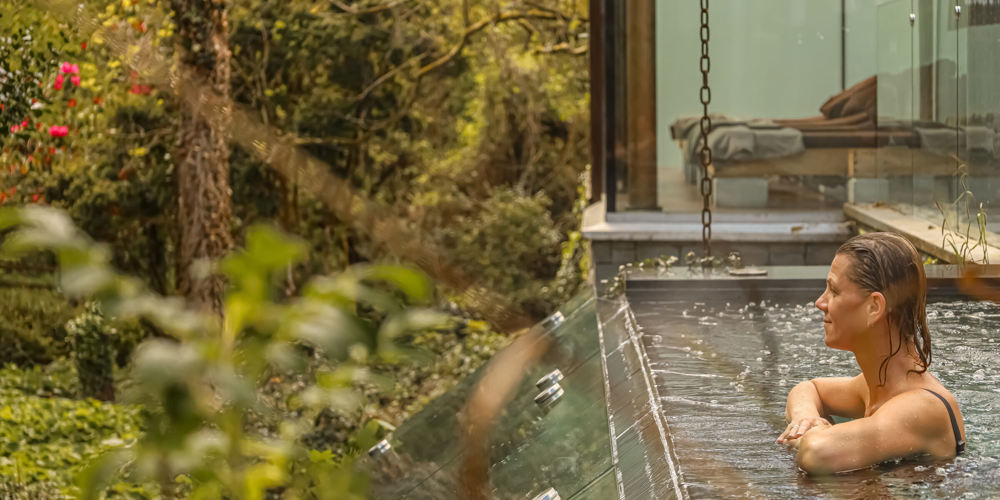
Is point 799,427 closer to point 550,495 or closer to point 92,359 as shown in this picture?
point 550,495

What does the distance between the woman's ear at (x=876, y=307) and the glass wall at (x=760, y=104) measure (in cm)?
515

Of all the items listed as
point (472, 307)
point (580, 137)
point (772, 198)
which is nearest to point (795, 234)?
point (772, 198)

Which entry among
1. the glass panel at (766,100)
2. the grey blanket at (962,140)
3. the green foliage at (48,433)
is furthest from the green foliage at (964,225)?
the green foliage at (48,433)

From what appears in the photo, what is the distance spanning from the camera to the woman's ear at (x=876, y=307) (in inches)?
92.0

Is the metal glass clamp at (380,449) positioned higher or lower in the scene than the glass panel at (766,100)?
lower

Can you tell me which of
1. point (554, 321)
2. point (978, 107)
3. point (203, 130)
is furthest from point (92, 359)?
point (978, 107)

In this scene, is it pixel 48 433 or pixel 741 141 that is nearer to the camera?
pixel 741 141

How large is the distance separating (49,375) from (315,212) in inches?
147

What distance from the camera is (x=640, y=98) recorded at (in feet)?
26.6

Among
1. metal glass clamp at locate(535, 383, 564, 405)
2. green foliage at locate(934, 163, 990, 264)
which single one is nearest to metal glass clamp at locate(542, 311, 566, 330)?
metal glass clamp at locate(535, 383, 564, 405)

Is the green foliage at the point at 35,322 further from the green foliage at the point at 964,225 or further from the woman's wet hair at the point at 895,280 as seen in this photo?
the woman's wet hair at the point at 895,280

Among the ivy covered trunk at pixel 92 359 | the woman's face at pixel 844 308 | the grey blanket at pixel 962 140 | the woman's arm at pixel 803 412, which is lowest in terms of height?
the ivy covered trunk at pixel 92 359

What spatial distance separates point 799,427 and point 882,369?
20 centimetres

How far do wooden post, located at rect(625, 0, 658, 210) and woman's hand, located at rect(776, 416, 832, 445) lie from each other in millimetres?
5459
